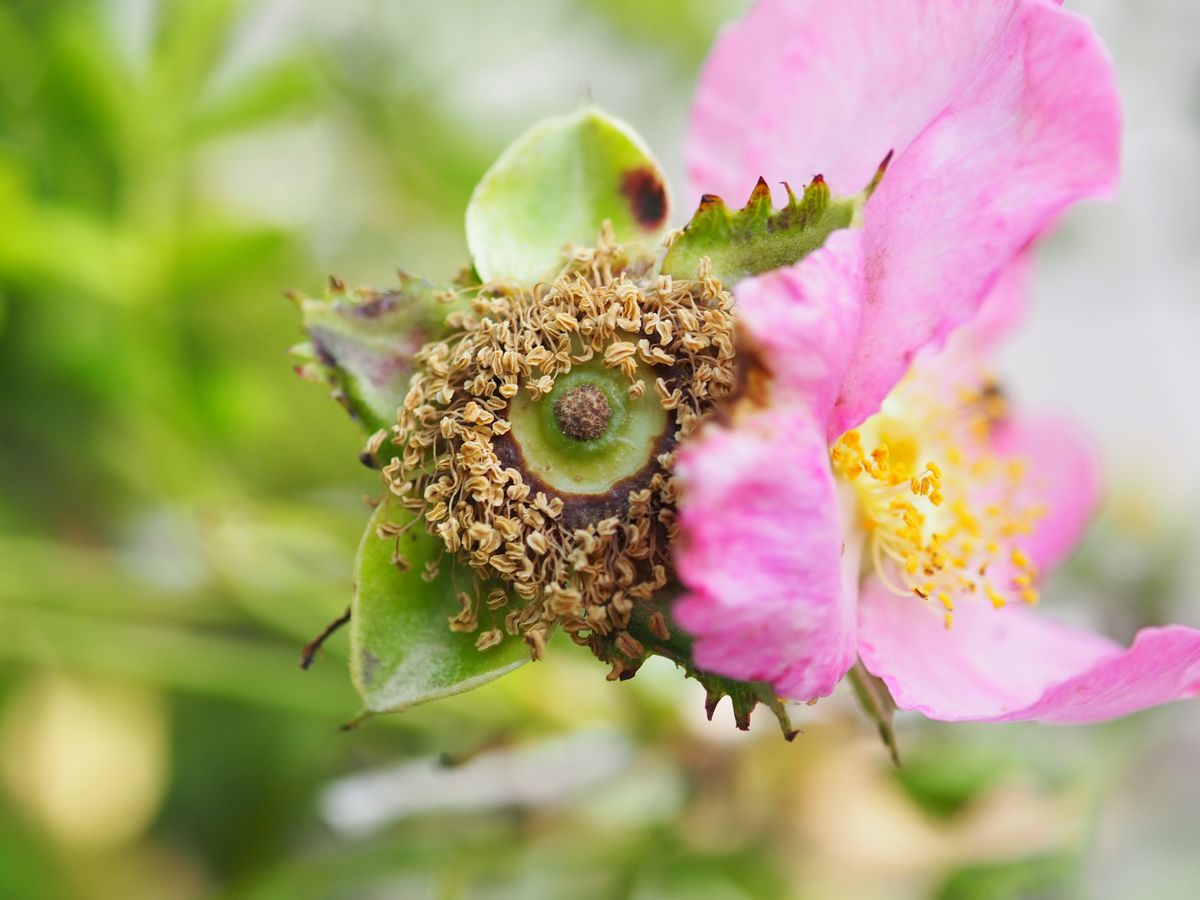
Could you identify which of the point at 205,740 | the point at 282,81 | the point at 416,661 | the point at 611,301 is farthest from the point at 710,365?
the point at 205,740

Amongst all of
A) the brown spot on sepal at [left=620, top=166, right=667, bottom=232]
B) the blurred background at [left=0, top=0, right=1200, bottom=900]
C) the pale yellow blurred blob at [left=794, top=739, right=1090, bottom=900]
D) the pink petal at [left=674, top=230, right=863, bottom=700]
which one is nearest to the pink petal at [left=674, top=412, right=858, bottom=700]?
the pink petal at [left=674, top=230, right=863, bottom=700]

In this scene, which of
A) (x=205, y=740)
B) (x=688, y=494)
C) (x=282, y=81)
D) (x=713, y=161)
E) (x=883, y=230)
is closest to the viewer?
(x=688, y=494)

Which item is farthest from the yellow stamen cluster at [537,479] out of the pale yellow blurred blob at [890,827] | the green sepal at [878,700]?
the pale yellow blurred blob at [890,827]

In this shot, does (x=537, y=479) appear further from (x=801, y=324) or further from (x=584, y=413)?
(x=801, y=324)

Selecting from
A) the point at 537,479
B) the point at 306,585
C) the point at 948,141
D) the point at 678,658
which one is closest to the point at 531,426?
the point at 537,479

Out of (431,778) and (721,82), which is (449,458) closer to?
(721,82)

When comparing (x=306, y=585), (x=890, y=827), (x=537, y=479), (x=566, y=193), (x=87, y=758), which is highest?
(x=566, y=193)
